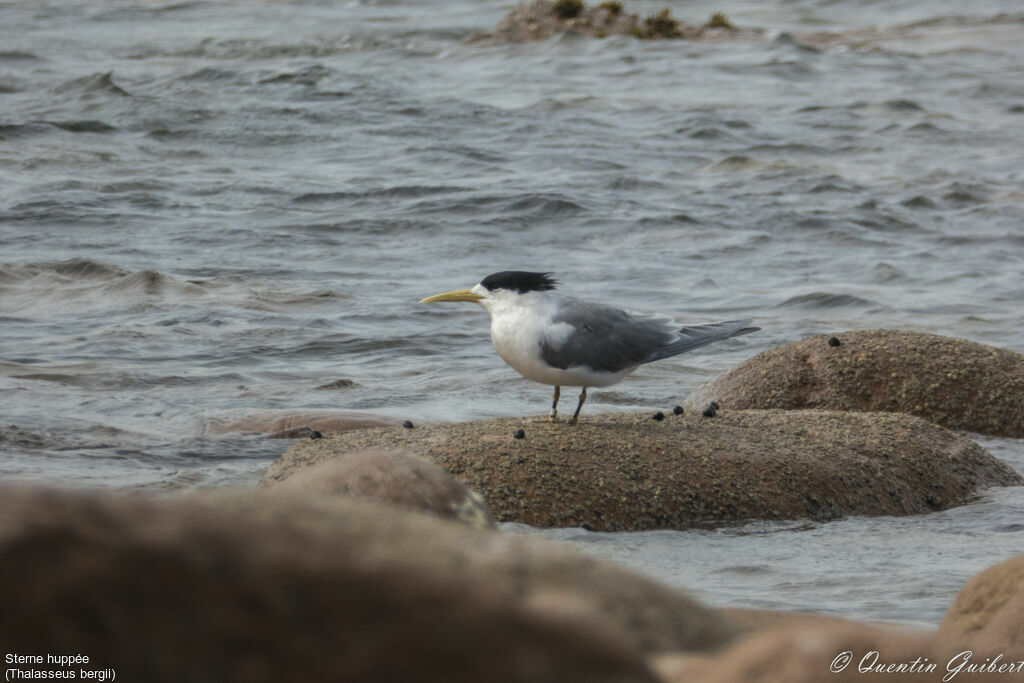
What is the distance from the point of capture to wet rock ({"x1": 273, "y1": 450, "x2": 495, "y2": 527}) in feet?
13.2

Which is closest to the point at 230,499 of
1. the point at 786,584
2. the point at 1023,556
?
the point at 1023,556

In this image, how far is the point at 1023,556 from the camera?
351 cm

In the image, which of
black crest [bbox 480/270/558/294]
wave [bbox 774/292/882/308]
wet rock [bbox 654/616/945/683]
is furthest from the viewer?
wave [bbox 774/292/882/308]

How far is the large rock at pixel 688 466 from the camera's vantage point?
217 inches

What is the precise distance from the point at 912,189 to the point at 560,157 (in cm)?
498

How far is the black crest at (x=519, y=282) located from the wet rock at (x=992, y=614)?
2808 mm

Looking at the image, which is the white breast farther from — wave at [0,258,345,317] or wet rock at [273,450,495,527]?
wave at [0,258,345,317]

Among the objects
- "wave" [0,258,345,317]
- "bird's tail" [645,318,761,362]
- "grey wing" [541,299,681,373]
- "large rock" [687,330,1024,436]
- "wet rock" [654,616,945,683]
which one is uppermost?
"wet rock" [654,616,945,683]

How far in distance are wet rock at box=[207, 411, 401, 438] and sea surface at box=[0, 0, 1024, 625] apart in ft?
0.41

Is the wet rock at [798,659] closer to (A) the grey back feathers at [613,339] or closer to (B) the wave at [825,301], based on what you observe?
(A) the grey back feathers at [613,339]

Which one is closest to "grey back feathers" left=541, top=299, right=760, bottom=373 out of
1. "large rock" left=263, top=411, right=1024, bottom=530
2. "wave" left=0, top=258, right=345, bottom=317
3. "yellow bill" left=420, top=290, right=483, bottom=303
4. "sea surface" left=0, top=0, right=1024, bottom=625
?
"large rock" left=263, top=411, right=1024, bottom=530

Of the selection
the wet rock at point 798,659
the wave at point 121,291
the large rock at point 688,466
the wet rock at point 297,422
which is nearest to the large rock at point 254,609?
the wet rock at point 798,659

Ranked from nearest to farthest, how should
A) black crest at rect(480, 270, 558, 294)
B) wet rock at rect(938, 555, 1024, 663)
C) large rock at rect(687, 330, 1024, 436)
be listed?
wet rock at rect(938, 555, 1024, 663), black crest at rect(480, 270, 558, 294), large rock at rect(687, 330, 1024, 436)

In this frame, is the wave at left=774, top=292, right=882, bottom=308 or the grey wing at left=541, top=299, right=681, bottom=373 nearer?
the grey wing at left=541, top=299, right=681, bottom=373
